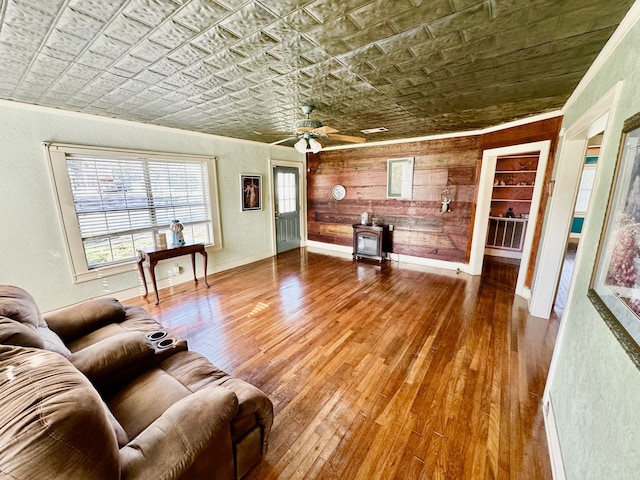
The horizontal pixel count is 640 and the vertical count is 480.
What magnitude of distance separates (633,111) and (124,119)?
4549 millimetres

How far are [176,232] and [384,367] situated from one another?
10.8 ft

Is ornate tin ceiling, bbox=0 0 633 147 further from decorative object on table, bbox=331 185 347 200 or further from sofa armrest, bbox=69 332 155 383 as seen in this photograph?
decorative object on table, bbox=331 185 347 200

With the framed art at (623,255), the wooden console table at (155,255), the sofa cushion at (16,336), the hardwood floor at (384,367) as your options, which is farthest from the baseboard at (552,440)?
the wooden console table at (155,255)

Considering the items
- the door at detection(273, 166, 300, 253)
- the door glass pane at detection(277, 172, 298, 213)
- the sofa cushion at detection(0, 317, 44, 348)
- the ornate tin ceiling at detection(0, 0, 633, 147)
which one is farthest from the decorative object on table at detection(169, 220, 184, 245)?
the sofa cushion at detection(0, 317, 44, 348)

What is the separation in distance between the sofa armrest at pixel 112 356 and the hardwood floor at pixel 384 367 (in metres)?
0.88

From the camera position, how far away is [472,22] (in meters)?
1.42

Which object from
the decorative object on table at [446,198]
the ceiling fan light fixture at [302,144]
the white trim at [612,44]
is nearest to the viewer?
the white trim at [612,44]

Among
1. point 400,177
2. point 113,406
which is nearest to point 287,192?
point 400,177

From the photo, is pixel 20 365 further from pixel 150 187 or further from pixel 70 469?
pixel 150 187

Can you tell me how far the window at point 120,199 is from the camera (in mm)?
3020

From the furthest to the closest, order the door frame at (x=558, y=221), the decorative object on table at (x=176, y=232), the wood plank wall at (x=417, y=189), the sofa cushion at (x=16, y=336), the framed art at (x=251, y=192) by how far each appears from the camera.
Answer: the framed art at (x=251, y=192), the wood plank wall at (x=417, y=189), the decorative object on table at (x=176, y=232), the door frame at (x=558, y=221), the sofa cushion at (x=16, y=336)

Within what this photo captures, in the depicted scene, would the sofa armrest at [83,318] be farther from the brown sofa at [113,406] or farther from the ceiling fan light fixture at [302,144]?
the ceiling fan light fixture at [302,144]

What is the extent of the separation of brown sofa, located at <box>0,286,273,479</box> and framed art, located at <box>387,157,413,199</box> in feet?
14.5

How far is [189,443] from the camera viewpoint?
3.24 ft
